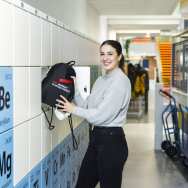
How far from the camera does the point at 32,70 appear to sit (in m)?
2.77

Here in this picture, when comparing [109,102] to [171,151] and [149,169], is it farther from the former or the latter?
[171,151]

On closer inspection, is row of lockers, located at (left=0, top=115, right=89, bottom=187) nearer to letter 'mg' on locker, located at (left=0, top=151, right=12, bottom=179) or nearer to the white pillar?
letter 'mg' on locker, located at (left=0, top=151, right=12, bottom=179)

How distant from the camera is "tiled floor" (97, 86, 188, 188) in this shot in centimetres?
590

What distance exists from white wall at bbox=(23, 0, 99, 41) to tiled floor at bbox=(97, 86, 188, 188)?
2.27 m

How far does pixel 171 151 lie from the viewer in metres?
7.42

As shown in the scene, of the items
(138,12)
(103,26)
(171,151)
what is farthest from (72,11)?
(103,26)

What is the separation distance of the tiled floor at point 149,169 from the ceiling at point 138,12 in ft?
9.51

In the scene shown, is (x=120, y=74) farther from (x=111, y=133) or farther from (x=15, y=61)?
(x=15, y=61)

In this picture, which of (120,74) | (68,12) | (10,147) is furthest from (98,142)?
(68,12)

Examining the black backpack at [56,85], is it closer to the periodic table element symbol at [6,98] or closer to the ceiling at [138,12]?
the periodic table element symbol at [6,98]

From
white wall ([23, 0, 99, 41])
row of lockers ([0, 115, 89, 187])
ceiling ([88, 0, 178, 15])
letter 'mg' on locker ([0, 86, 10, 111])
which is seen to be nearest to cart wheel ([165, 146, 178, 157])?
white wall ([23, 0, 99, 41])

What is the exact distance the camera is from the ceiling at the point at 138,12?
8.98m

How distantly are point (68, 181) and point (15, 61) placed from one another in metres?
2.08

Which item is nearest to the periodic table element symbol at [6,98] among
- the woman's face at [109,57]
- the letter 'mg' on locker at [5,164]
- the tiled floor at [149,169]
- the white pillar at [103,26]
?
the letter 'mg' on locker at [5,164]
